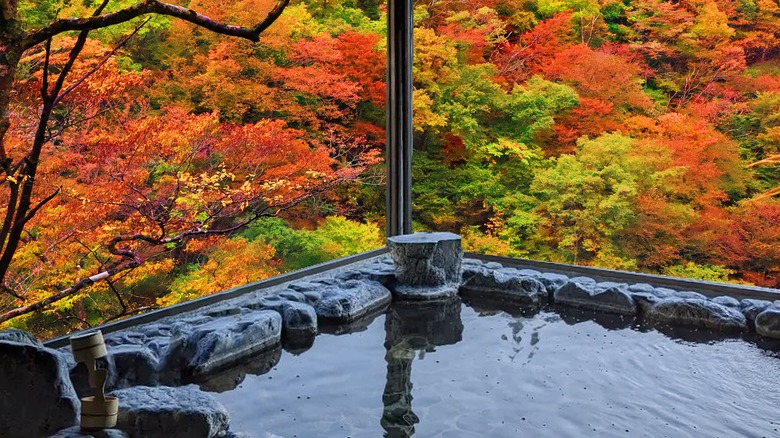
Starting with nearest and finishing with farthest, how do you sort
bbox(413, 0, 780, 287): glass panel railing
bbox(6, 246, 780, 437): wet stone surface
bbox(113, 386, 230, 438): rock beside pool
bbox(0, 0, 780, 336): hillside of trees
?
bbox(113, 386, 230, 438): rock beside pool
bbox(6, 246, 780, 437): wet stone surface
bbox(0, 0, 780, 336): hillside of trees
bbox(413, 0, 780, 287): glass panel railing

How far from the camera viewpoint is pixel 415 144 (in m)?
8.37

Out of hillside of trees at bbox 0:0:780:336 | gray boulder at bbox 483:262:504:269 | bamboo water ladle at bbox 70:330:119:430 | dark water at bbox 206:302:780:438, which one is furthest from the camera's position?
gray boulder at bbox 483:262:504:269

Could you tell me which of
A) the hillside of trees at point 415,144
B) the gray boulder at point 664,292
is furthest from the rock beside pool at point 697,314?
the hillside of trees at point 415,144

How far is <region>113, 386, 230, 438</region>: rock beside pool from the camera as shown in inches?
91.2

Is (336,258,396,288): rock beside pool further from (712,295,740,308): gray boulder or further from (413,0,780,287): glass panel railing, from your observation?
(413,0,780,287): glass panel railing

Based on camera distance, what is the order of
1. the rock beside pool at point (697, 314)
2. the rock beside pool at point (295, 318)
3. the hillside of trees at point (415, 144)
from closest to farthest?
the rock beside pool at point (295, 318)
the rock beside pool at point (697, 314)
the hillside of trees at point (415, 144)

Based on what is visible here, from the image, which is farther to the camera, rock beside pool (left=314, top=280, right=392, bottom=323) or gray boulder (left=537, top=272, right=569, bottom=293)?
gray boulder (left=537, top=272, right=569, bottom=293)

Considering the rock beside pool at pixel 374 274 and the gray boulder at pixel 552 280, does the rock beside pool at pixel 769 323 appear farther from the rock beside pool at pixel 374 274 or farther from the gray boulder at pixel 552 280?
the rock beside pool at pixel 374 274

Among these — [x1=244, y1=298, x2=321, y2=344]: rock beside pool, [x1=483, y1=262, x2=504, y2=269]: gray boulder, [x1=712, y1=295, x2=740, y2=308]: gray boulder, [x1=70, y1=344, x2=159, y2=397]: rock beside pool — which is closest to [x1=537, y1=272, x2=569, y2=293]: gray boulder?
[x1=483, y1=262, x2=504, y2=269]: gray boulder

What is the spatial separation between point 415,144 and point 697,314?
194 inches

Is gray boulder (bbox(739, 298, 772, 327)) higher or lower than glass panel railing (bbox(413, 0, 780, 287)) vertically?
lower

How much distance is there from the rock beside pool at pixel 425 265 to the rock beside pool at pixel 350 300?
7.5 inches

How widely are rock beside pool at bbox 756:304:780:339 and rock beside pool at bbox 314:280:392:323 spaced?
2325 millimetres

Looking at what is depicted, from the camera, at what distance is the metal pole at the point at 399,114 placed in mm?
5270
